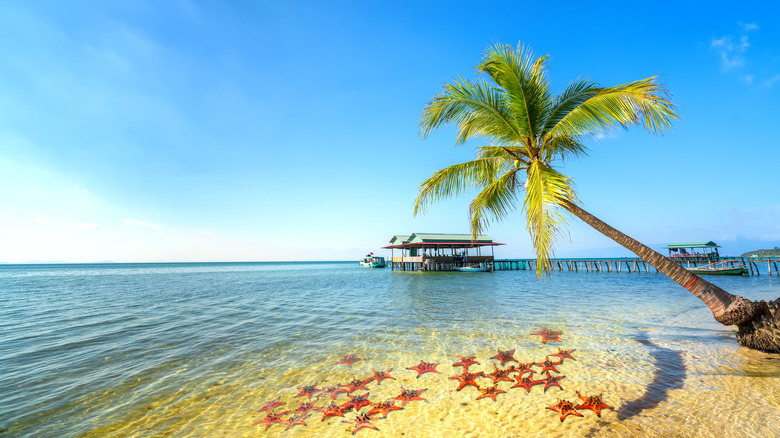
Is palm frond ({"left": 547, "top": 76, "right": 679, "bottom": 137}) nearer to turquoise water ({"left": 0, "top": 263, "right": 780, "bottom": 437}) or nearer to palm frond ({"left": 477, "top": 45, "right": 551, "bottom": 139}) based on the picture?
palm frond ({"left": 477, "top": 45, "right": 551, "bottom": 139})

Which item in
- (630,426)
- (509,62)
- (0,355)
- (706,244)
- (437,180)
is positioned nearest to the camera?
(630,426)

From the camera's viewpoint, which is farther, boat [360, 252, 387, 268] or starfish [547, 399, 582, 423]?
boat [360, 252, 387, 268]

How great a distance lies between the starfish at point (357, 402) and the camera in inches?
190

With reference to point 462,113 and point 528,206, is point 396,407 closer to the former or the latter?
point 528,206

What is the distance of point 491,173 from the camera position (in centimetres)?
754

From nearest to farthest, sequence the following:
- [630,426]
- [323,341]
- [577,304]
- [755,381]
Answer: [630,426], [755,381], [323,341], [577,304]

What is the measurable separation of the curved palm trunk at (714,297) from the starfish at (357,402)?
4874 millimetres

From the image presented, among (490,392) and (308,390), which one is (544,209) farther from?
(308,390)

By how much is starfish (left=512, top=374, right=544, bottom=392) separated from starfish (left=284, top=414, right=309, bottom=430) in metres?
3.66

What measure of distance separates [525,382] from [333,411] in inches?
136

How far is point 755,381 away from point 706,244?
56146mm

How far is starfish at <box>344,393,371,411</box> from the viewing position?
484cm

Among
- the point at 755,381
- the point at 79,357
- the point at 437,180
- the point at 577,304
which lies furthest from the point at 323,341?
the point at 577,304

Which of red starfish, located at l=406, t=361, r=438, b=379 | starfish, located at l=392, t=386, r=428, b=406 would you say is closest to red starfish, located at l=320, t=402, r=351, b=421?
starfish, located at l=392, t=386, r=428, b=406
